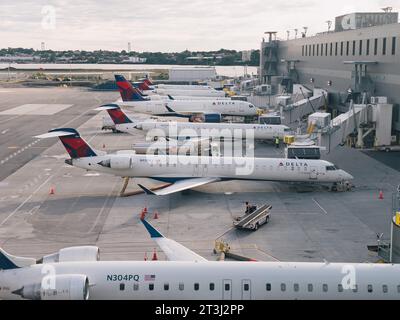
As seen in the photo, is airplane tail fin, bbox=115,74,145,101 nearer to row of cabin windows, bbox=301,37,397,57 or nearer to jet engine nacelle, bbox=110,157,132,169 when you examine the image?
row of cabin windows, bbox=301,37,397,57

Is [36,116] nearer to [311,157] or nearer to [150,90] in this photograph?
[150,90]

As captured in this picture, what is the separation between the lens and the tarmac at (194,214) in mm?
27625

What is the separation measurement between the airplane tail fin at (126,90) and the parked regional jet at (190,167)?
127 ft

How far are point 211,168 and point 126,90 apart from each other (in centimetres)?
4028

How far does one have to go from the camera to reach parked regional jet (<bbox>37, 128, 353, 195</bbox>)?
37.2 meters

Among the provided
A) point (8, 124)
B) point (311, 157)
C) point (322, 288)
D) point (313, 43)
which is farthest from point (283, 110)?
point (322, 288)

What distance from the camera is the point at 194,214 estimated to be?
1326 inches

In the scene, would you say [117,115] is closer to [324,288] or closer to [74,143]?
[74,143]

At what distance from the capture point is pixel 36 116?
86.5 metres

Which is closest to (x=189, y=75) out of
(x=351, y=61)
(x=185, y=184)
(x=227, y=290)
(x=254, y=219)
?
(x=351, y=61)

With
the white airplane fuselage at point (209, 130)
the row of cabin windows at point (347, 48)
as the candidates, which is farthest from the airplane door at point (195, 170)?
the row of cabin windows at point (347, 48)

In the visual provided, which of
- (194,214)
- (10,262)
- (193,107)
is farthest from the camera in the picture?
(193,107)

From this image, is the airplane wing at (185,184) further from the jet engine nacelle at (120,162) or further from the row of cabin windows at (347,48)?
the row of cabin windows at (347,48)

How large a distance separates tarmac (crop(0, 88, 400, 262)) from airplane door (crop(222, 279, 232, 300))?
337 inches
